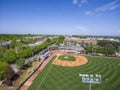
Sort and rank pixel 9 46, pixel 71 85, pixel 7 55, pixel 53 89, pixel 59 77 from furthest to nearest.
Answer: pixel 9 46, pixel 7 55, pixel 59 77, pixel 71 85, pixel 53 89

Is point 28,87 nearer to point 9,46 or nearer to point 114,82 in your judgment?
point 114,82

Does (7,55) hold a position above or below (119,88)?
above

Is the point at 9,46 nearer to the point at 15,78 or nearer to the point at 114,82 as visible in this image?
the point at 15,78

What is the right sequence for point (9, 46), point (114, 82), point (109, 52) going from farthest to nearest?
1. point (9, 46)
2. point (109, 52)
3. point (114, 82)

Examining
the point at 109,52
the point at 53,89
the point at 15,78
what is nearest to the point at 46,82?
the point at 53,89

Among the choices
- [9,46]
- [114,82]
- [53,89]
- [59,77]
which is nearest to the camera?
[53,89]

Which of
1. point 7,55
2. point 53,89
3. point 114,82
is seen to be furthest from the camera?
point 7,55

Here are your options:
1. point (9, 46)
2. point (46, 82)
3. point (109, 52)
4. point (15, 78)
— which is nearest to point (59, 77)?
point (46, 82)

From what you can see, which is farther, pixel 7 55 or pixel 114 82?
pixel 7 55

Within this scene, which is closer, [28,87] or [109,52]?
[28,87]
